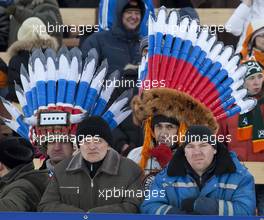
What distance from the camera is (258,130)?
252 inches

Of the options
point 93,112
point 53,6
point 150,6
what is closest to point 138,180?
Result: point 93,112

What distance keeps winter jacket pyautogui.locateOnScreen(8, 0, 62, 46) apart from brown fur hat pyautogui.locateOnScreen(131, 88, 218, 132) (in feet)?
5.28

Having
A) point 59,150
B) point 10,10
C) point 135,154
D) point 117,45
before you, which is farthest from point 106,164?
point 10,10

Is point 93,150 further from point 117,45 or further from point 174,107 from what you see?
point 117,45

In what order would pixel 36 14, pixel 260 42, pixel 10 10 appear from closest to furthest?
pixel 260 42, pixel 36 14, pixel 10 10

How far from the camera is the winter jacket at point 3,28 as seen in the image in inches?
314

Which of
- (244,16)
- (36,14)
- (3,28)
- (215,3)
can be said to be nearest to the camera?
(244,16)

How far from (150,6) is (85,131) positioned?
1801 millimetres

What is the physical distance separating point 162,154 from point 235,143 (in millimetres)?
652

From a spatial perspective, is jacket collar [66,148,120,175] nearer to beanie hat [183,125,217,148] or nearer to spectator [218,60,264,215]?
beanie hat [183,125,217,148]

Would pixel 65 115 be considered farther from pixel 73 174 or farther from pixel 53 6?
pixel 53 6

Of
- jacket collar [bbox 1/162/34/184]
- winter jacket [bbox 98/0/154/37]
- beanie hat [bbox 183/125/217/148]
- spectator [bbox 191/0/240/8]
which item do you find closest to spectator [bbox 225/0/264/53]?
winter jacket [bbox 98/0/154/37]

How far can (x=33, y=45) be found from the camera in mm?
7102

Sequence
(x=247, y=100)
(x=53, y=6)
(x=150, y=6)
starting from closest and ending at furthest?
(x=247, y=100) → (x=150, y=6) → (x=53, y=6)
